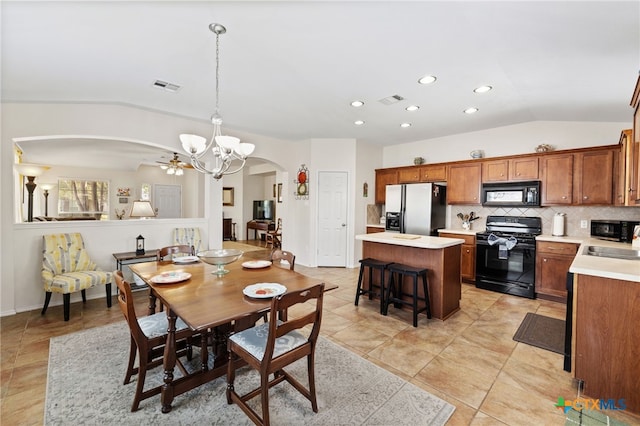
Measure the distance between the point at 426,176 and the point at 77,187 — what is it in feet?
30.4

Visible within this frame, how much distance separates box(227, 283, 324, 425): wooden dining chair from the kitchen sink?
10.2 feet

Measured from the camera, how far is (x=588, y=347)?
1.99m

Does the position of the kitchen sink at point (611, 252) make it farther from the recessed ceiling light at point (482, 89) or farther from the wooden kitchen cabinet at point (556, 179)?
the recessed ceiling light at point (482, 89)

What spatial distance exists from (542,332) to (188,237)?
4.87 meters

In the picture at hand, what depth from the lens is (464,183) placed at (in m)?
5.04

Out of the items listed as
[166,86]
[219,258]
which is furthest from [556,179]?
[166,86]

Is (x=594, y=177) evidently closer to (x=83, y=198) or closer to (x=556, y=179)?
(x=556, y=179)

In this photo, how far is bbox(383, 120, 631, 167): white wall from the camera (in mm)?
4074

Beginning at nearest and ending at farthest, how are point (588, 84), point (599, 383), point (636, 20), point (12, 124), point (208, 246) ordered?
1. point (636, 20)
2. point (599, 383)
3. point (588, 84)
4. point (12, 124)
5. point (208, 246)

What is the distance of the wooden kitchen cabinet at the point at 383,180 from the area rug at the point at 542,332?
3361mm

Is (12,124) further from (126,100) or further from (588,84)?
(588,84)

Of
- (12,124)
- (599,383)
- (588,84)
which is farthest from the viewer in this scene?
(12,124)

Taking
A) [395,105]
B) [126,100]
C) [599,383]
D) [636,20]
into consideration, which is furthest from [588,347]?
[126,100]

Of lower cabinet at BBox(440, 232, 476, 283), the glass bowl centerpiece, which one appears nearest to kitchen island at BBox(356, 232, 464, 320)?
lower cabinet at BBox(440, 232, 476, 283)
